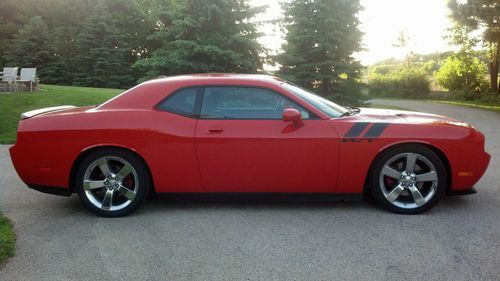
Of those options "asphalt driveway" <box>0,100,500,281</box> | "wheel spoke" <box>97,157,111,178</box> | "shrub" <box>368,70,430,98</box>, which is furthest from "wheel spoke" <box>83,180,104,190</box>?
"shrub" <box>368,70,430,98</box>

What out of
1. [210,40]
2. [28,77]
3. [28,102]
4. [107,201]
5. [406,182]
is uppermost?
A: [210,40]

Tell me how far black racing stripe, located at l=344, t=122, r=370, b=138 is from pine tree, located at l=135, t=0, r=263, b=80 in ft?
36.2

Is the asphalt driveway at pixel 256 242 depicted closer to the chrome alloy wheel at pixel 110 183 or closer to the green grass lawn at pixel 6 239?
the green grass lawn at pixel 6 239

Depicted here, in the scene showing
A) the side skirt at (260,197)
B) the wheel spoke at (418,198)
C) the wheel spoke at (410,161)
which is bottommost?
the side skirt at (260,197)

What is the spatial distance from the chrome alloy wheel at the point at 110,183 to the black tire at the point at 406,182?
2.52 m

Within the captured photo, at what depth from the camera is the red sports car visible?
4891mm

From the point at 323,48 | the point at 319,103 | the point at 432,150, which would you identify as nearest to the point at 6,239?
the point at 319,103

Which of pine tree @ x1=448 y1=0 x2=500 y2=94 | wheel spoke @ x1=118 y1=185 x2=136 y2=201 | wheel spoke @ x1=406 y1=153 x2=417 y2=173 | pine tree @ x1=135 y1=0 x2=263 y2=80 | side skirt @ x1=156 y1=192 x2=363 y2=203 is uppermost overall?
pine tree @ x1=448 y1=0 x2=500 y2=94

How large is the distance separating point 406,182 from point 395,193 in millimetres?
161

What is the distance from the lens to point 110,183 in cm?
502

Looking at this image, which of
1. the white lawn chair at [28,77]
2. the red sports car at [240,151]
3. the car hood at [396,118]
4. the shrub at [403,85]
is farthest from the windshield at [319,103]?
the shrub at [403,85]

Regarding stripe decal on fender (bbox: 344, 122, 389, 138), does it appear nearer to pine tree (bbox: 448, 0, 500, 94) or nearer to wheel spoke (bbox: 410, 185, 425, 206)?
wheel spoke (bbox: 410, 185, 425, 206)

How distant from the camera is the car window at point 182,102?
5039mm

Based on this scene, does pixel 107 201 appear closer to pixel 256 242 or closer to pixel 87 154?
pixel 87 154
